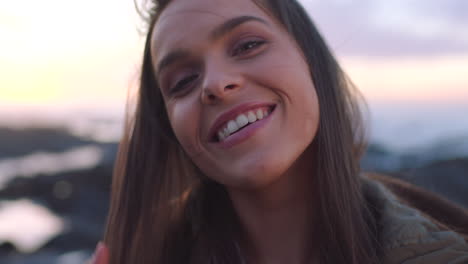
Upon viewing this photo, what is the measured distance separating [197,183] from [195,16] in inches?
37.7

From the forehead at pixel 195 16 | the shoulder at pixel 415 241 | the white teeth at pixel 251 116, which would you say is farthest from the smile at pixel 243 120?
the shoulder at pixel 415 241

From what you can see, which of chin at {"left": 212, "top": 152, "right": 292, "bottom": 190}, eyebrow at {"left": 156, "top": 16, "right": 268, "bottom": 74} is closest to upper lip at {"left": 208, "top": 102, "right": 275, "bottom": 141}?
chin at {"left": 212, "top": 152, "right": 292, "bottom": 190}

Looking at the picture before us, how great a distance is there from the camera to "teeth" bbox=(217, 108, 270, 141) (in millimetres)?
1751

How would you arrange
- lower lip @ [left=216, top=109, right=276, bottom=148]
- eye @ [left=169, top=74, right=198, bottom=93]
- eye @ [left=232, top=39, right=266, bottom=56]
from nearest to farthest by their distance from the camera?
lower lip @ [left=216, top=109, right=276, bottom=148] → eye @ [left=232, top=39, right=266, bottom=56] → eye @ [left=169, top=74, right=198, bottom=93]

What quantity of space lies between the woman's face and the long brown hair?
16 centimetres

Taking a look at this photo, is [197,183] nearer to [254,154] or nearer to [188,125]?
[188,125]

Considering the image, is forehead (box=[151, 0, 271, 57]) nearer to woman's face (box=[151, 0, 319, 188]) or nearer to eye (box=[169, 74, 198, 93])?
woman's face (box=[151, 0, 319, 188])

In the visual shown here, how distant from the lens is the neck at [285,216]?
1946 mm

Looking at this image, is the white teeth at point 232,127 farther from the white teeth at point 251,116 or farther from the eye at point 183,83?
the eye at point 183,83

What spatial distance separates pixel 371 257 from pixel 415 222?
0.21 meters

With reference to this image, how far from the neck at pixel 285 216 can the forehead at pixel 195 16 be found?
2.27 ft

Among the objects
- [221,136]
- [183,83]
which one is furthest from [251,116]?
[183,83]

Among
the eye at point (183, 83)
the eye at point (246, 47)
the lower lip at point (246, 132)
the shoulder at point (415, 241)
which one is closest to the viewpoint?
the shoulder at point (415, 241)

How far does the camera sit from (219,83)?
1.73 meters
